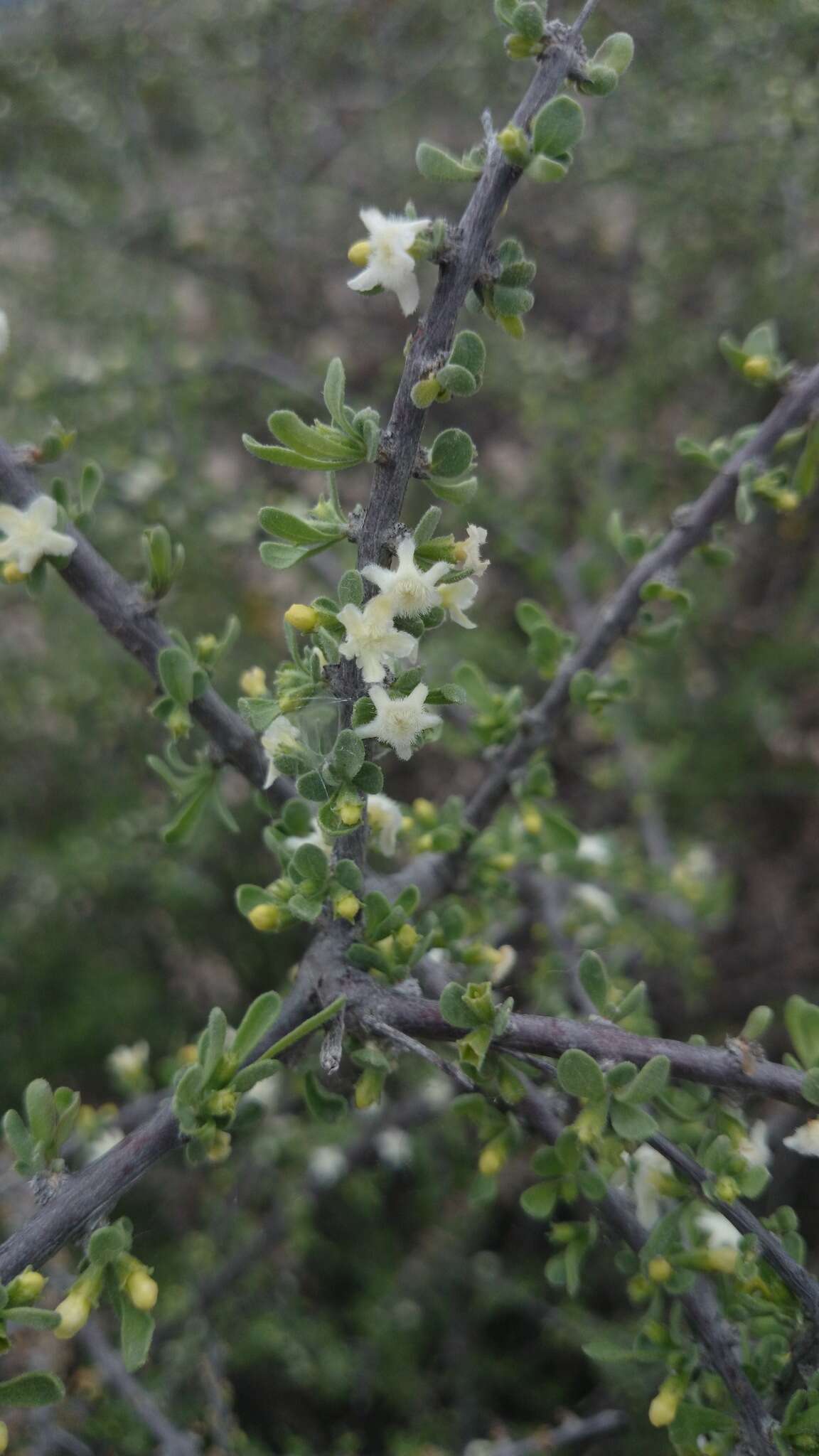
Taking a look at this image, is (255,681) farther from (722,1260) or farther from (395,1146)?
(395,1146)

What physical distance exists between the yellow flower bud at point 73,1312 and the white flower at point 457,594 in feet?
2.52

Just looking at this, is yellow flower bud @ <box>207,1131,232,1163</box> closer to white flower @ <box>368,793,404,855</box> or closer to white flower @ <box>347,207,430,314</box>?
white flower @ <box>368,793,404,855</box>

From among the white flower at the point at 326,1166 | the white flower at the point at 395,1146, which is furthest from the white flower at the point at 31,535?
the white flower at the point at 395,1146

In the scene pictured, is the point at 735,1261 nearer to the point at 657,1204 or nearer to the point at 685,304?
the point at 657,1204

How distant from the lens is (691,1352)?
4.09ft

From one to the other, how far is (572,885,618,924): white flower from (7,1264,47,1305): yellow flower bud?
1.47 m

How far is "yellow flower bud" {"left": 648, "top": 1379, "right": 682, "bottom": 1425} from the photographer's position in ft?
3.83

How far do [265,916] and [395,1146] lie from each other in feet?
5.53

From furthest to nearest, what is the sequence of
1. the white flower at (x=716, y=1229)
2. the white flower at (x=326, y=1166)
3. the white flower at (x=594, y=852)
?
the white flower at (x=326, y=1166)
the white flower at (x=594, y=852)
the white flower at (x=716, y=1229)

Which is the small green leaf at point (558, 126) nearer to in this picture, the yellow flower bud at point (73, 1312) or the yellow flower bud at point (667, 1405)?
the yellow flower bud at point (73, 1312)

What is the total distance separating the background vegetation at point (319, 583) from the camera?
8.59ft

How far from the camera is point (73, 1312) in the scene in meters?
1.00

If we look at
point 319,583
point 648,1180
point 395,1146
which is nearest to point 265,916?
point 648,1180

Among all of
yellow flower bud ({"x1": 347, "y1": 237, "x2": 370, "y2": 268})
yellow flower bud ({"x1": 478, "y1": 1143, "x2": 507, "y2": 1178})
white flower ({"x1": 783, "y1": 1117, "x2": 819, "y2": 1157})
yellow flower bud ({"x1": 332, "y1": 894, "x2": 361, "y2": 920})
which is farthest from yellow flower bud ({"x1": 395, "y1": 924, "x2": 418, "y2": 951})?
yellow flower bud ({"x1": 347, "y1": 237, "x2": 370, "y2": 268})
